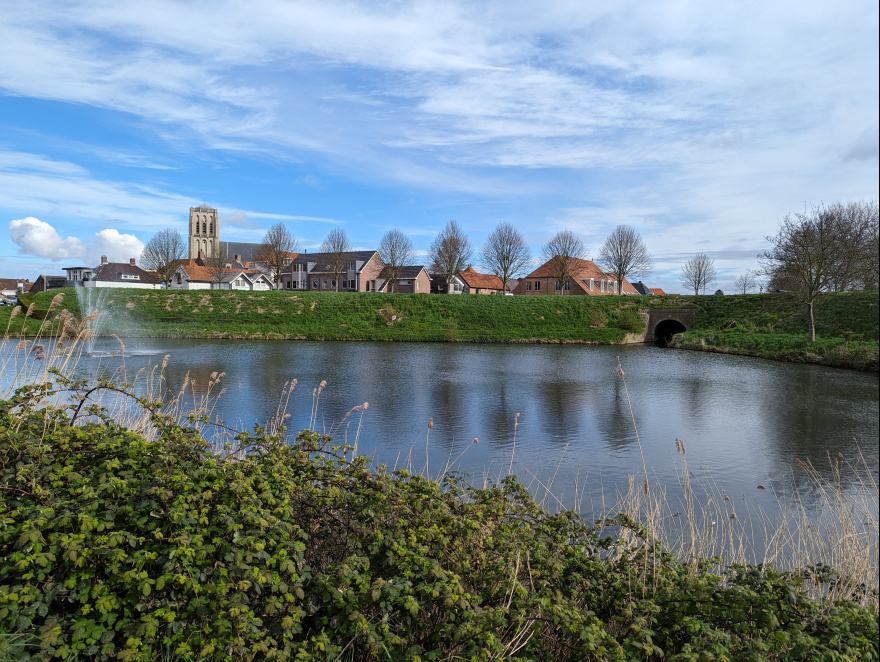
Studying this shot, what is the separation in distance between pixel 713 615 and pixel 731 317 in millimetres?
42782

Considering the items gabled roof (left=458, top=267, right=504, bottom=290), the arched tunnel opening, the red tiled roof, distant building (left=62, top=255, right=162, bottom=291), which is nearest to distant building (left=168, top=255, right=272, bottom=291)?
distant building (left=62, top=255, right=162, bottom=291)

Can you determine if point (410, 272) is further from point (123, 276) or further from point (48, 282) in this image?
point (48, 282)

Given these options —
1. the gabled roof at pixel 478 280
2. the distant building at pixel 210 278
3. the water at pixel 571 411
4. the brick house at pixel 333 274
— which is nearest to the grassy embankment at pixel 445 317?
the water at pixel 571 411

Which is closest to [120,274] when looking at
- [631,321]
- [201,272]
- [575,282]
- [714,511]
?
[201,272]

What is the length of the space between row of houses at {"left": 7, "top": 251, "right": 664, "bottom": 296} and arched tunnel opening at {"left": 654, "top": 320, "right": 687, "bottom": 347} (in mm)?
19755

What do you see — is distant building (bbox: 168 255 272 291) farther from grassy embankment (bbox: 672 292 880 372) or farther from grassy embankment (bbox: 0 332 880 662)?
grassy embankment (bbox: 0 332 880 662)

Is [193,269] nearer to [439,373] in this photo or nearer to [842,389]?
[439,373]

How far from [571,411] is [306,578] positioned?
43.5 ft

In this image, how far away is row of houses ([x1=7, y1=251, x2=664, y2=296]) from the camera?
229ft

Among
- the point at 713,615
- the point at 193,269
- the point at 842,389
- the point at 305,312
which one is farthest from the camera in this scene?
the point at 193,269

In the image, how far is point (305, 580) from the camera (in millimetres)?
3045

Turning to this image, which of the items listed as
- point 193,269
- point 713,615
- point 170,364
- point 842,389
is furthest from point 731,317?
point 193,269

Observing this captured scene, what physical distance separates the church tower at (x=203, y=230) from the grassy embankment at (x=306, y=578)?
12757 cm

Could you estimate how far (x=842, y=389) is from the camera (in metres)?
19.7
